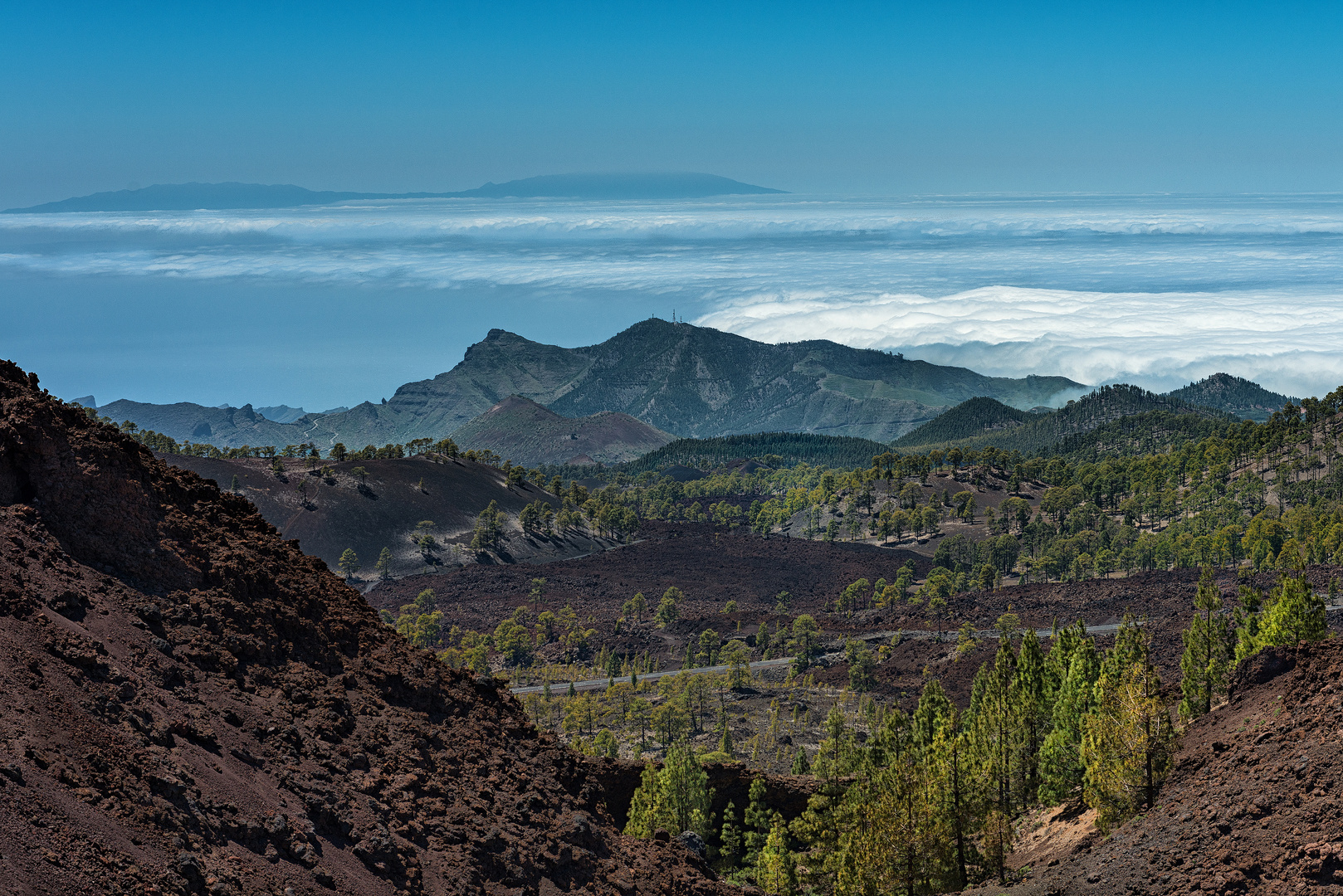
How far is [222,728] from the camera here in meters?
28.2

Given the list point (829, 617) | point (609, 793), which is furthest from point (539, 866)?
point (829, 617)

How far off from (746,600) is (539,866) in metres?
157

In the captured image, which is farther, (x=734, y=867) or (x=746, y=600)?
(x=746, y=600)

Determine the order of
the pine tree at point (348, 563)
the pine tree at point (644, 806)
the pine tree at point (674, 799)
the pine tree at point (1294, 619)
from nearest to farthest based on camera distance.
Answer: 1. the pine tree at point (644, 806)
2. the pine tree at point (674, 799)
3. the pine tree at point (1294, 619)
4. the pine tree at point (348, 563)

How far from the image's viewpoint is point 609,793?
185 feet

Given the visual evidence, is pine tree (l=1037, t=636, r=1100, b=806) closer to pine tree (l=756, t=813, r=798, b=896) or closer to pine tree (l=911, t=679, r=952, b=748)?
pine tree (l=911, t=679, r=952, b=748)

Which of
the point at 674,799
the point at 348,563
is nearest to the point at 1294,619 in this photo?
the point at 674,799

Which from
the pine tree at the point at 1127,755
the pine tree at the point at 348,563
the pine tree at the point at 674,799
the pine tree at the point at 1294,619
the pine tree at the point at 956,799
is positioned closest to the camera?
the pine tree at the point at 1127,755

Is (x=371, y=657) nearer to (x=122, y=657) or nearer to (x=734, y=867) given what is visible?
(x=122, y=657)

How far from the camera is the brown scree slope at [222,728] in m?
22.8

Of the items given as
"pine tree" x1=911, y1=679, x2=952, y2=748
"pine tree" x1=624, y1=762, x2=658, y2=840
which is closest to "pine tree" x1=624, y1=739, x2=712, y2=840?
"pine tree" x1=624, y1=762, x2=658, y2=840

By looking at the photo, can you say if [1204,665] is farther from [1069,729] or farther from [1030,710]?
[1030,710]

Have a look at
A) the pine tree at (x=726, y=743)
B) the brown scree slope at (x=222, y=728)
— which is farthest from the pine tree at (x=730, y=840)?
the pine tree at (x=726, y=743)

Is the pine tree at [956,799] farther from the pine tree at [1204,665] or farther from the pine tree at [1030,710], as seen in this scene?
the pine tree at [1204,665]
